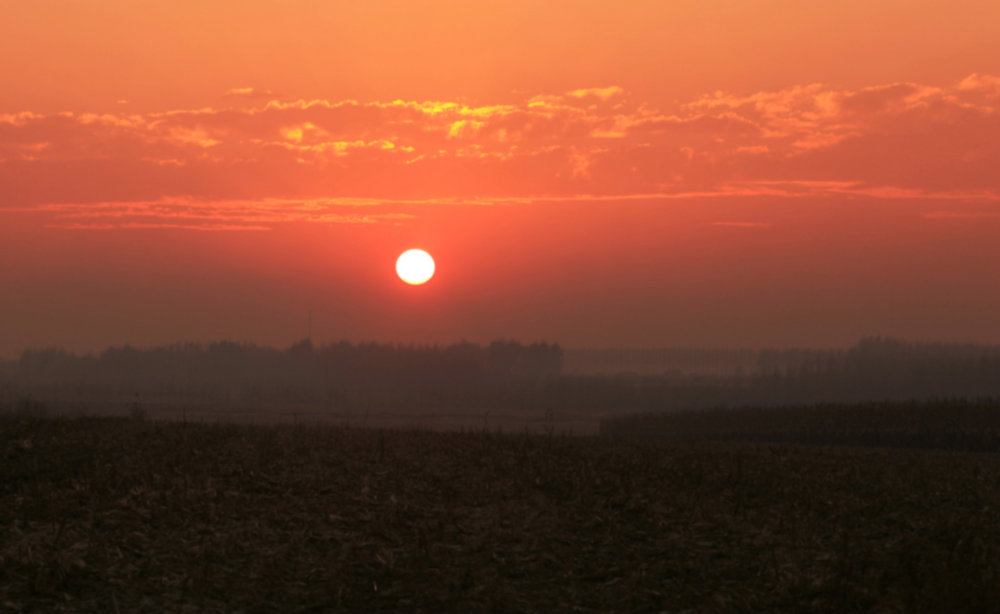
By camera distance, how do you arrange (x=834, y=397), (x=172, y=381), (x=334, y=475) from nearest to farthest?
(x=334, y=475) < (x=834, y=397) < (x=172, y=381)

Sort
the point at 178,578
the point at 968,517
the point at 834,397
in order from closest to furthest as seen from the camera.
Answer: the point at 178,578 → the point at 968,517 → the point at 834,397

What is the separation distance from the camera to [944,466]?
22.6 metres

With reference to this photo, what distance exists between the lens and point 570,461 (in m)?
20.5

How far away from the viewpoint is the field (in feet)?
40.3

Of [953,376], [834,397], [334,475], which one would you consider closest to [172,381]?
[834,397]

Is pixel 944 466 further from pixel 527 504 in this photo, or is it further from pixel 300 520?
pixel 300 520

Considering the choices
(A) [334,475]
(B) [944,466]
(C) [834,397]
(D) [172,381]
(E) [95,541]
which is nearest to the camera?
(E) [95,541]

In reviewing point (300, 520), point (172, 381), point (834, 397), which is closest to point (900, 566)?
point (300, 520)

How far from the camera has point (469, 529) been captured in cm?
1538

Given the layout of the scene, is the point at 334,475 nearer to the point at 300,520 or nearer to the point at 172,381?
the point at 300,520

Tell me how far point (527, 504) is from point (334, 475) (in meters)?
4.67

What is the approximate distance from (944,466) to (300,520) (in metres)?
17.2

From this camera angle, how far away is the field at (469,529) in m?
12.3

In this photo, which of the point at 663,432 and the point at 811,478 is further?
the point at 663,432
